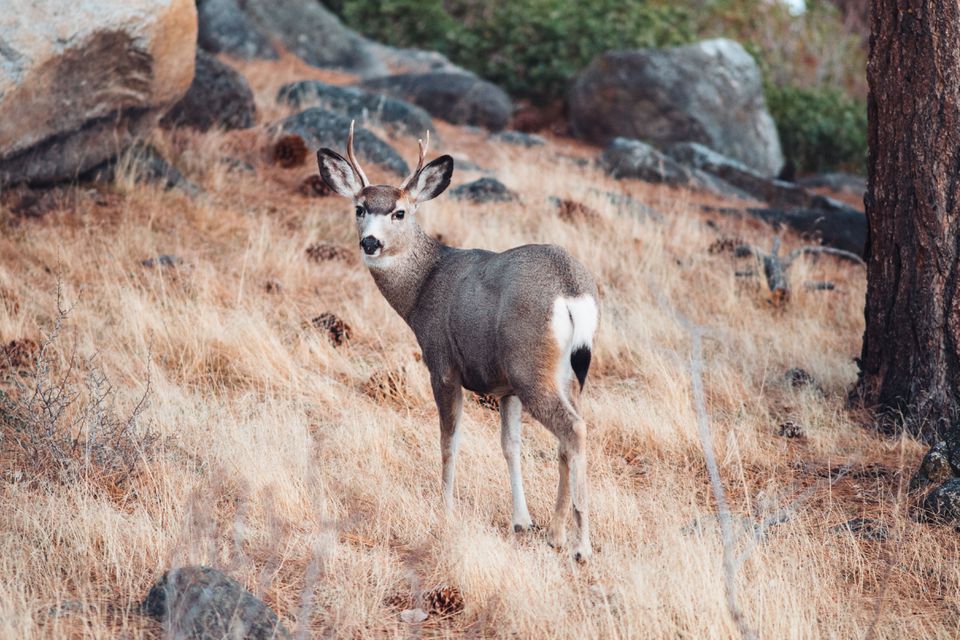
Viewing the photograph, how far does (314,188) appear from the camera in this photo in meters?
11.0

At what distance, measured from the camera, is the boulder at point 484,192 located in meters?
11.3

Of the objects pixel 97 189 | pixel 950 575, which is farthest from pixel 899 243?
pixel 97 189

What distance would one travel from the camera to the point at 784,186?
15180 millimetres

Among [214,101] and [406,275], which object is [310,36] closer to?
[214,101]

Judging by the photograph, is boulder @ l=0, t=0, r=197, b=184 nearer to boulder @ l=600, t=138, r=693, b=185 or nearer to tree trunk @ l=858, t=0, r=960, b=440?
tree trunk @ l=858, t=0, r=960, b=440

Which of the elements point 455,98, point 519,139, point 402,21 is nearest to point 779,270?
point 519,139

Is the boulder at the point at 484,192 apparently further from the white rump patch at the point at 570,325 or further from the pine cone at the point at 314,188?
the white rump patch at the point at 570,325

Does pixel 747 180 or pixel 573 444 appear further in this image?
pixel 747 180

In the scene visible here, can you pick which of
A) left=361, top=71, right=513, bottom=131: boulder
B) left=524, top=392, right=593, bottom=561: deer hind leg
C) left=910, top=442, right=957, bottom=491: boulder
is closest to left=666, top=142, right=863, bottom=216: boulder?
left=361, top=71, right=513, bottom=131: boulder

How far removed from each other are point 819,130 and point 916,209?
14003 millimetres

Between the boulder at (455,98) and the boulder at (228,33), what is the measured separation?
1900mm

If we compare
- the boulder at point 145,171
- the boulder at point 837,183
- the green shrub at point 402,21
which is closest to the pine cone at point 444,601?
the boulder at point 145,171

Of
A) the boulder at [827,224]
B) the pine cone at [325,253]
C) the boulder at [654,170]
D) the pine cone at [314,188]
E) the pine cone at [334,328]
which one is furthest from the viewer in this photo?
the boulder at [654,170]

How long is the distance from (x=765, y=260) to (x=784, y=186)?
614 centimetres
